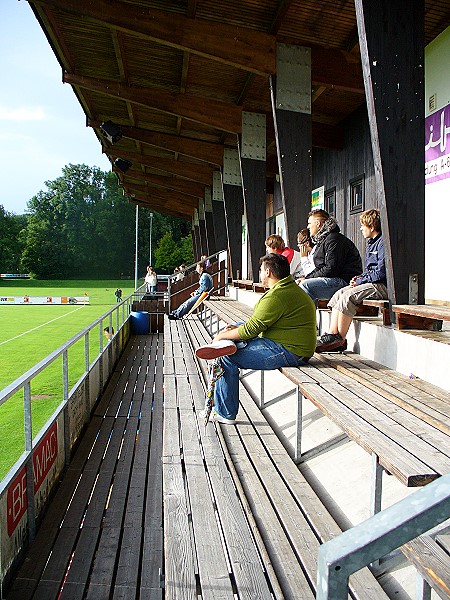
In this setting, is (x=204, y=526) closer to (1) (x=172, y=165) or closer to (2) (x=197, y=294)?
(2) (x=197, y=294)

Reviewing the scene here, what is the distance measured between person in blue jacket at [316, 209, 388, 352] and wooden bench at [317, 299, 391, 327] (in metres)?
0.10

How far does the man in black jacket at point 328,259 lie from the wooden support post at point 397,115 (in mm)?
1079

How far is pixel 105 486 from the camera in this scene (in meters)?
4.73

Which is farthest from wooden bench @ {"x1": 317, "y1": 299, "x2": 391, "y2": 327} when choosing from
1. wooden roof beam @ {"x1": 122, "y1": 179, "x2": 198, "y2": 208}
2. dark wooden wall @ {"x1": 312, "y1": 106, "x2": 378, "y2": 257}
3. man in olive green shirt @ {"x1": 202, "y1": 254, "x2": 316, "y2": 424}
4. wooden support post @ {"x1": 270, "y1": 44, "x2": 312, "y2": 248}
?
wooden roof beam @ {"x1": 122, "y1": 179, "x2": 198, "y2": 208}

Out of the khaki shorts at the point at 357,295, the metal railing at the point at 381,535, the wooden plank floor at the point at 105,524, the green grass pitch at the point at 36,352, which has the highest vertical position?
the khaki shorts at the point at 357,295

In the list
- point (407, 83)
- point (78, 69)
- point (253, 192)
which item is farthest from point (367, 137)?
point (407, 83)

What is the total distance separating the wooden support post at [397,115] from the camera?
434 cm

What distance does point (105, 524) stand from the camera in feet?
13.0

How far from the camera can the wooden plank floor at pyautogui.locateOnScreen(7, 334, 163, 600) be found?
10.5ft

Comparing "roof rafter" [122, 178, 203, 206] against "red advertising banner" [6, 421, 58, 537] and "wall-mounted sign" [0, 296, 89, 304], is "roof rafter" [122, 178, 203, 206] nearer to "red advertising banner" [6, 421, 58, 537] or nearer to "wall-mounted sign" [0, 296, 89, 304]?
"wall-mounted sign" [0, 296, 89, 304]

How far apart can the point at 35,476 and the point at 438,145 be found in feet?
21.3

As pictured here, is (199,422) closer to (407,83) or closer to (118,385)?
(407,83)

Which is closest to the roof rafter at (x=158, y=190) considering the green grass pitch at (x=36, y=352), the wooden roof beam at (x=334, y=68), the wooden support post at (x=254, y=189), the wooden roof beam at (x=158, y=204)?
the wooden roof beam at (x=158, y=204)

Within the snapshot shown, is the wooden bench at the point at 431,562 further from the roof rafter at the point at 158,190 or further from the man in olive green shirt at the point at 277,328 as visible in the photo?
the roof rafter at the point at 158,190
